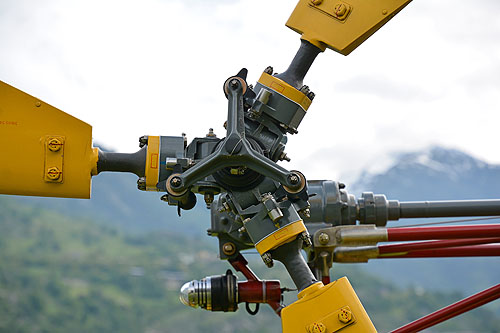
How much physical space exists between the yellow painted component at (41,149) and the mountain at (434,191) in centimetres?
5810

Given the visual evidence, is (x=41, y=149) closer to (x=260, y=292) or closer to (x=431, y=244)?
(x=260, y=292)

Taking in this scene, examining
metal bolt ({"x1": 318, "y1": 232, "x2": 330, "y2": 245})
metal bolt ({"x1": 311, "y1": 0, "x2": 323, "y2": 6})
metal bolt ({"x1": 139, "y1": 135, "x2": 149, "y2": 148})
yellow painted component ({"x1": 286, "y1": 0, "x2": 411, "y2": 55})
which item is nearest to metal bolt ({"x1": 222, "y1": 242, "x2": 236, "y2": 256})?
metal bolt ({"x1": 318, "y1": 232, "x2": 330, "y2": 245})

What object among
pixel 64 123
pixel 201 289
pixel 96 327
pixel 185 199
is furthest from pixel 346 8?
pixel 96 327

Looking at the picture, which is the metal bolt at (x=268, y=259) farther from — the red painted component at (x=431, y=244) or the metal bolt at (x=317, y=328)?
the red painted component at (x=431, y=244)

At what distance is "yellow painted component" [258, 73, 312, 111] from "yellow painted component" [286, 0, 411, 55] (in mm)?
321

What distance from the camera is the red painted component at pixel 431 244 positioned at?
5430 mm

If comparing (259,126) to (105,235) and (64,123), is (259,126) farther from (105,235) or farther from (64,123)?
(105,235)

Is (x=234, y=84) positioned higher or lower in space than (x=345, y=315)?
higher

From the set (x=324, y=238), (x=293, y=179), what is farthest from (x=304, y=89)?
(x=324, y=238)

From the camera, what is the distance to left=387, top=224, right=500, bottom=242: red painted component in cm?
534

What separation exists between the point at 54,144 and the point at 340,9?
1952 mm

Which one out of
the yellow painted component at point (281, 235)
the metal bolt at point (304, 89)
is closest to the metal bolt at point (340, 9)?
the metal bolt at point (304, 89)

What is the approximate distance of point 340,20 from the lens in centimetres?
452

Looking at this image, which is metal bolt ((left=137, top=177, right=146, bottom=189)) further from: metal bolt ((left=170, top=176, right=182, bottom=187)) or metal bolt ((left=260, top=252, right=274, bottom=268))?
metal bolt ((left=260, top=252, right=274, bottom=268))
